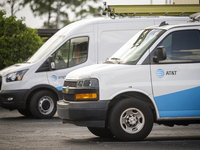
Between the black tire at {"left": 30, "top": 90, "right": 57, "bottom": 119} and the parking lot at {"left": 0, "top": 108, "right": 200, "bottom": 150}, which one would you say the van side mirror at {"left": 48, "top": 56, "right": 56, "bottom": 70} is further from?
the parking lot at {"left": 0, "top": 108, "right": 200, "bottom": 150}

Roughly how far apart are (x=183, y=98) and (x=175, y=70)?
1.67ft

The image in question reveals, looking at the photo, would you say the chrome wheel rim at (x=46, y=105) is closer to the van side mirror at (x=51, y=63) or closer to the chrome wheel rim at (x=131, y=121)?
the van side mirror at (x=51, y=63)

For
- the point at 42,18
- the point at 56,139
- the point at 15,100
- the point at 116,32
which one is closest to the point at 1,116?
the point at 15,100

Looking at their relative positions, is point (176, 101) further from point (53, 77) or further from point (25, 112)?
point (25, 112)

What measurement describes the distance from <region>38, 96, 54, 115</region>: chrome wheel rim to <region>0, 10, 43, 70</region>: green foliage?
576 centimetres

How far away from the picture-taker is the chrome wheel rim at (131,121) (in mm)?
7473

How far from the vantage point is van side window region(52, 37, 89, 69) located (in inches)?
473

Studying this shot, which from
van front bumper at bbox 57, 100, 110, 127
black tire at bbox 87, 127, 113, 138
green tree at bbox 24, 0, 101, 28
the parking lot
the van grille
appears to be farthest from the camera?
green tree at bbox 24, 0, 101, 28

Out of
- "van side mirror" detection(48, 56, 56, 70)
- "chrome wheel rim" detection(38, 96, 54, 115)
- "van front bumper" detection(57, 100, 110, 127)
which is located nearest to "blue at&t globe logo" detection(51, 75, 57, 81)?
"van side mirror" detection(48, 56, 56, 70)

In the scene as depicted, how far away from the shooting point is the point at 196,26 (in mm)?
7918

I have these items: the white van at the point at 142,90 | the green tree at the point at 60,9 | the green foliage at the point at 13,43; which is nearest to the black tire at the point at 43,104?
the white van at the point at 142,90

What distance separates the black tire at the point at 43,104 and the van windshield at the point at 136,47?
406 centimetres

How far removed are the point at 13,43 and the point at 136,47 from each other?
10.3m

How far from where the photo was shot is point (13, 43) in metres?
17.4
